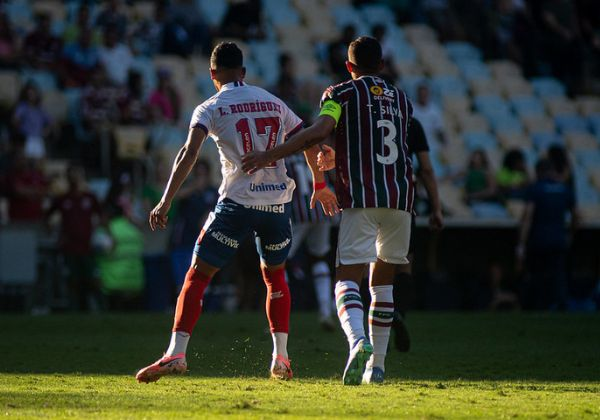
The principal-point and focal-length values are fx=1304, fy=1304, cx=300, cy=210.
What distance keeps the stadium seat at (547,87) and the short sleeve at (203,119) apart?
55.6 ft

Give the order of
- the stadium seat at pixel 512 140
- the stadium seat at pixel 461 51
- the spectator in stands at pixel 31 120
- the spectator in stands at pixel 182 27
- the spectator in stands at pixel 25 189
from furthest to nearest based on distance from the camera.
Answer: the stadium seat at pixel 461 51, the stadium seat at pixel 512 140, the spectator in stands at pixel 182 27, the spectator in stands at pixel 31 120, the spectator in stands at pixel 25 189

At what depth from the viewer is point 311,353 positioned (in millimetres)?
10125

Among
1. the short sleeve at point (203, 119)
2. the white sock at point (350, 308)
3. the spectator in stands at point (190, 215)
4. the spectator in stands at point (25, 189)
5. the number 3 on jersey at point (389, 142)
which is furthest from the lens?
the spectator in stands at point (25, 189)

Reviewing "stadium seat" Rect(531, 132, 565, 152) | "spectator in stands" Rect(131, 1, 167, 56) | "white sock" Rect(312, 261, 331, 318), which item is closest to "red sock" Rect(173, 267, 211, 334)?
"white sock" Rect(312, 261, 331, 318)

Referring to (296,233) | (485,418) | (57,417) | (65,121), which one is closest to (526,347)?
(296,233)

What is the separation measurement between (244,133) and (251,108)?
0.16 m

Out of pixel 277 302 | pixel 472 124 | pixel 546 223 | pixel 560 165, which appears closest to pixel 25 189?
pixel 546 223

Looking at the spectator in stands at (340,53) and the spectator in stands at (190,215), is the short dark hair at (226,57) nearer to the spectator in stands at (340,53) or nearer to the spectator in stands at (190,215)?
the spectator in stands at (190,215)

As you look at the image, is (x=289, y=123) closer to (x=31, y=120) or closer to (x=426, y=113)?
(x=31, y=120)

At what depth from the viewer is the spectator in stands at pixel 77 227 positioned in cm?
1658

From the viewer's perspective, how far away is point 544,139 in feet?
73.7

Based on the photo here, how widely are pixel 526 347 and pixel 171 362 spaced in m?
4.52

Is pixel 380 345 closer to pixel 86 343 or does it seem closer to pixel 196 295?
pixel 196 295

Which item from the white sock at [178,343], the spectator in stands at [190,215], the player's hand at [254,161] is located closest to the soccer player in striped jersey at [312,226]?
the spectator in stands at [190,215]
